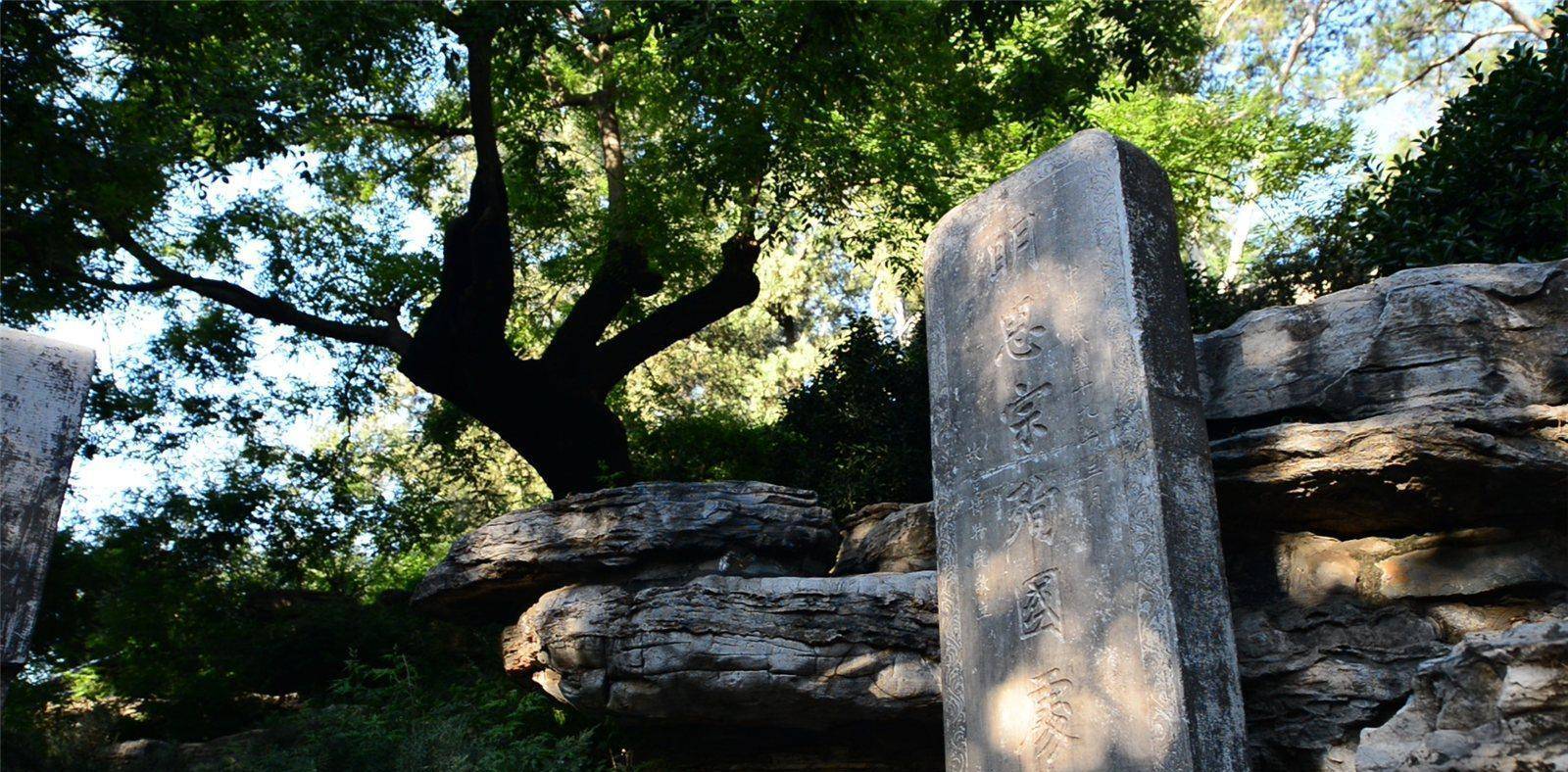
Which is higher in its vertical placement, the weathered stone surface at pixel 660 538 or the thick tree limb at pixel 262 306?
the thick tree limb at pixel 262 306

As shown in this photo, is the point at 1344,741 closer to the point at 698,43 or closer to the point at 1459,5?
the point at 698,43

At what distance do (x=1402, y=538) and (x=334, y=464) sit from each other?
898 centimetres

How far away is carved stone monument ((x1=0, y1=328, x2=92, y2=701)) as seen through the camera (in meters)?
4.04

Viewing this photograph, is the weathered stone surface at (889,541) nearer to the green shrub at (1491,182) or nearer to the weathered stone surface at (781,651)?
the weathered stone surface at (781,651)

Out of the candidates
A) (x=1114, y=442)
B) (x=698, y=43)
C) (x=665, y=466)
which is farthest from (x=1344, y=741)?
(x=665, y=466)

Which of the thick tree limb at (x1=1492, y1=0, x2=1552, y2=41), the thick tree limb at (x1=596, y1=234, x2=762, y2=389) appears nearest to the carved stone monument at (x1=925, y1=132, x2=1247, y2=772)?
the thick tree limb at (x1=596, y1=234, x2=762, y2=389)

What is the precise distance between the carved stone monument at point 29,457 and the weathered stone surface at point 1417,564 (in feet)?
14.8

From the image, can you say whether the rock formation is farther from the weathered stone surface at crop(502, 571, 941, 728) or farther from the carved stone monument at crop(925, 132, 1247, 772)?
the carved stone monument at crop(925, 132, 1247, 772)

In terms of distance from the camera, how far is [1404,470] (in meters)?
4.42

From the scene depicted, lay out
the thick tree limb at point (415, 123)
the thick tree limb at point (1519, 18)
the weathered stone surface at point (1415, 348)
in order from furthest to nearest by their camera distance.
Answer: the thick tree limb at point (1519, 18) → the thick tree limb at point (415, 123) → the weathered stone surface at point (1415, 348)

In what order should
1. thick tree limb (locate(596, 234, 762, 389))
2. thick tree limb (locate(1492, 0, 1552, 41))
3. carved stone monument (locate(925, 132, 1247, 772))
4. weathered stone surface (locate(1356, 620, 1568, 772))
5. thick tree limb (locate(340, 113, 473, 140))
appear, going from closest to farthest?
weathered stone surface (locate(1356, 620, 1568, 772)) → carved stone monument (locate(925, 132, 1247, 772)) → thick tree limb (locate(596, 234, 762, 389)) → thick tree limb (locate(340, 113, 473, 140)) → thick tree limb (locate(1492, 0, 1552, 41))

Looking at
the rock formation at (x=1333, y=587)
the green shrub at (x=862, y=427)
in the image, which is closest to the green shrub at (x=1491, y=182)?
the rock formation at (x=1333, y=587)

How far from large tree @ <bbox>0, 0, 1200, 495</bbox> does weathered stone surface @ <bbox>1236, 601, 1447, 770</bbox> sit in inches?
197

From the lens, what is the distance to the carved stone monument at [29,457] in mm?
4043
